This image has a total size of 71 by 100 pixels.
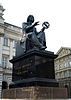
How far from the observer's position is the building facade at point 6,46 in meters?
33.4

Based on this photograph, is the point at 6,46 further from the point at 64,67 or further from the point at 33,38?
the point at 33,38

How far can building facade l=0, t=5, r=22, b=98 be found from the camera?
33.4 m

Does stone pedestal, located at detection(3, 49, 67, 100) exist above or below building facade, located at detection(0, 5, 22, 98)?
below

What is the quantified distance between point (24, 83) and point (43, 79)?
72cm

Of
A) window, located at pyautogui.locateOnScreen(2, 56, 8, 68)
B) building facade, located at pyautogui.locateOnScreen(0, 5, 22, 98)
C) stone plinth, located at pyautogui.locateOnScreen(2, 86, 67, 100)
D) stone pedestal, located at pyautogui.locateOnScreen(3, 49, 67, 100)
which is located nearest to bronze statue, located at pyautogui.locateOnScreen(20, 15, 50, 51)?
stone pedestal, located at pyautogui.locateOnScreen(3, 49, 67, 100)

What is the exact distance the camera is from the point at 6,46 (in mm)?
35375

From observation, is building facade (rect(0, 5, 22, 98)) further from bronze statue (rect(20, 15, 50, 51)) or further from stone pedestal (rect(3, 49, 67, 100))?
stone pedestal (rect(3, 49, 67, 100))

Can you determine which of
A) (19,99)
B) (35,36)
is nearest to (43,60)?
(35,36)

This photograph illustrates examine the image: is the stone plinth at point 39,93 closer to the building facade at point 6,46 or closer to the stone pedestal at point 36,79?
the stone pedestal at point 36,79

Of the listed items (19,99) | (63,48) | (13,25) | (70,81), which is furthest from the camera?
(63,48)

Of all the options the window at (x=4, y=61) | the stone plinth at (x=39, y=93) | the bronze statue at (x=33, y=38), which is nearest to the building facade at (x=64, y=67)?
the window at (x=4, y=61)

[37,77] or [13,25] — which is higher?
[13,25]

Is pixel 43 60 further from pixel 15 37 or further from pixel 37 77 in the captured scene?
pixel 15 37

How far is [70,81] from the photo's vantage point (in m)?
51.0
